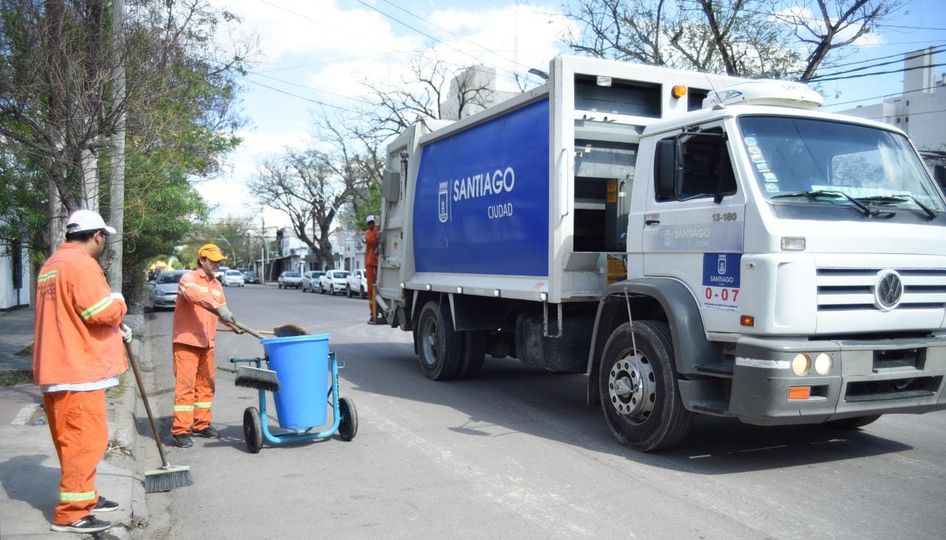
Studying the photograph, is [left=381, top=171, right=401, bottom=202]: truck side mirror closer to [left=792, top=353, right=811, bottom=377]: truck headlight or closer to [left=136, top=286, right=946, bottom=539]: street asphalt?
[left=136, top=286, right=946, bottom=539]: street asphalt

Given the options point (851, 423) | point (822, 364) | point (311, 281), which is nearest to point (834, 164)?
point (822, 364)

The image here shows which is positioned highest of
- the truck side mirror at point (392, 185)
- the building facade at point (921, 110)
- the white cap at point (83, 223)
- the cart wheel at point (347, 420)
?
the building facade at point (921, 110)

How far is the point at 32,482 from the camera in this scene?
5.31 meters

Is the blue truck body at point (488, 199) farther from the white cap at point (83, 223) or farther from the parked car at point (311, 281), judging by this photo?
the parked car at point (311, 281)

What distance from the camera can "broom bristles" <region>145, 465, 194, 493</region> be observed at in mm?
5527

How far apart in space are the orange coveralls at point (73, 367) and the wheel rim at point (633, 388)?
3831mm

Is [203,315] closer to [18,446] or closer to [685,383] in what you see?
[18,446]

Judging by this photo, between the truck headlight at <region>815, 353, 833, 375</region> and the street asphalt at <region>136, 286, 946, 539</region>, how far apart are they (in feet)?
2.66

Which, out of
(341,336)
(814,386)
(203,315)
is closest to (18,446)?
(203,315)

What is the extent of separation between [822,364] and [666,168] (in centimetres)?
190

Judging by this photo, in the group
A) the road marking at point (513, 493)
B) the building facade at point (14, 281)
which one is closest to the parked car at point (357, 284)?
the building facade at point (14, 281)

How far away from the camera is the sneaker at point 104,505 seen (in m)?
4.73

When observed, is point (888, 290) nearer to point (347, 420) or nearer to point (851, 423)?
point (851, 423)

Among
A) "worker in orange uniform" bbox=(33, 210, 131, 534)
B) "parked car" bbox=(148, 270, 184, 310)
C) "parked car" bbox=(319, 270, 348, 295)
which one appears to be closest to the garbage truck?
"worker in orange uniform" bbox=(33, 210, 131, 534)
